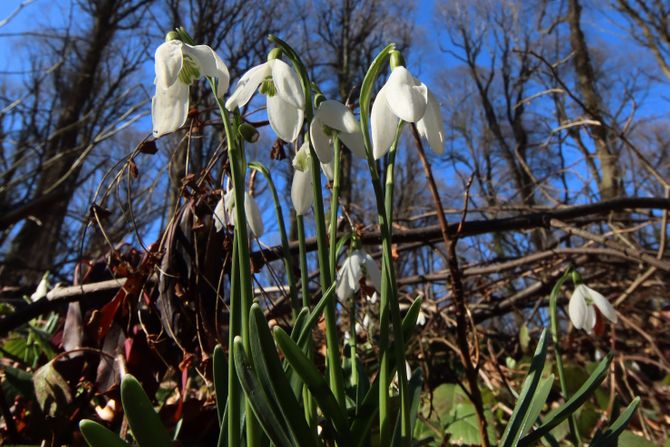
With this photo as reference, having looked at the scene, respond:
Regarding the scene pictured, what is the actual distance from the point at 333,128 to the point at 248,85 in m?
0.12

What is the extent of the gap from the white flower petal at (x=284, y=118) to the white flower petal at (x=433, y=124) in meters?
0.16

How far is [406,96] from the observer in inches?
24.5

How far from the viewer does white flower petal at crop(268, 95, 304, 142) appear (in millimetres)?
657

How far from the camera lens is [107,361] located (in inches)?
41.9

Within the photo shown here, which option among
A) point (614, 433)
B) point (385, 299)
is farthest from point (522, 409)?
point (385, 299)

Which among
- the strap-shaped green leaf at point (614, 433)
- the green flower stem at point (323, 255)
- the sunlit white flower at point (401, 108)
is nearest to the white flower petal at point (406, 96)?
the sunlit white flower at point (401, 108)

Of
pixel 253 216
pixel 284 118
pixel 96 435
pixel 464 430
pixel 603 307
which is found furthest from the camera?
pixel 464 430

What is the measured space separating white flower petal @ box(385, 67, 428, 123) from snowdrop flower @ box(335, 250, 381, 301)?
1.61ft

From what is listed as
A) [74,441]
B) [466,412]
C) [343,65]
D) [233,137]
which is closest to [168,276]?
[74,441]

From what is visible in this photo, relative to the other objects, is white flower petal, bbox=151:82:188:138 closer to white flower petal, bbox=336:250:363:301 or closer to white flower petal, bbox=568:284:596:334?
white flower petal, bbox=336:250:363:301

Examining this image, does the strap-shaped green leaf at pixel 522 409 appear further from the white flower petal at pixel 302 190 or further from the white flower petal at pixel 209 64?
the white flower petal at pixel 209 64

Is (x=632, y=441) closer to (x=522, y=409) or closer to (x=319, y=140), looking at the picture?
(x=522, y=409)

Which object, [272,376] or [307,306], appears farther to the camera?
[307,306]

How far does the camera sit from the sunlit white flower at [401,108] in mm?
625
